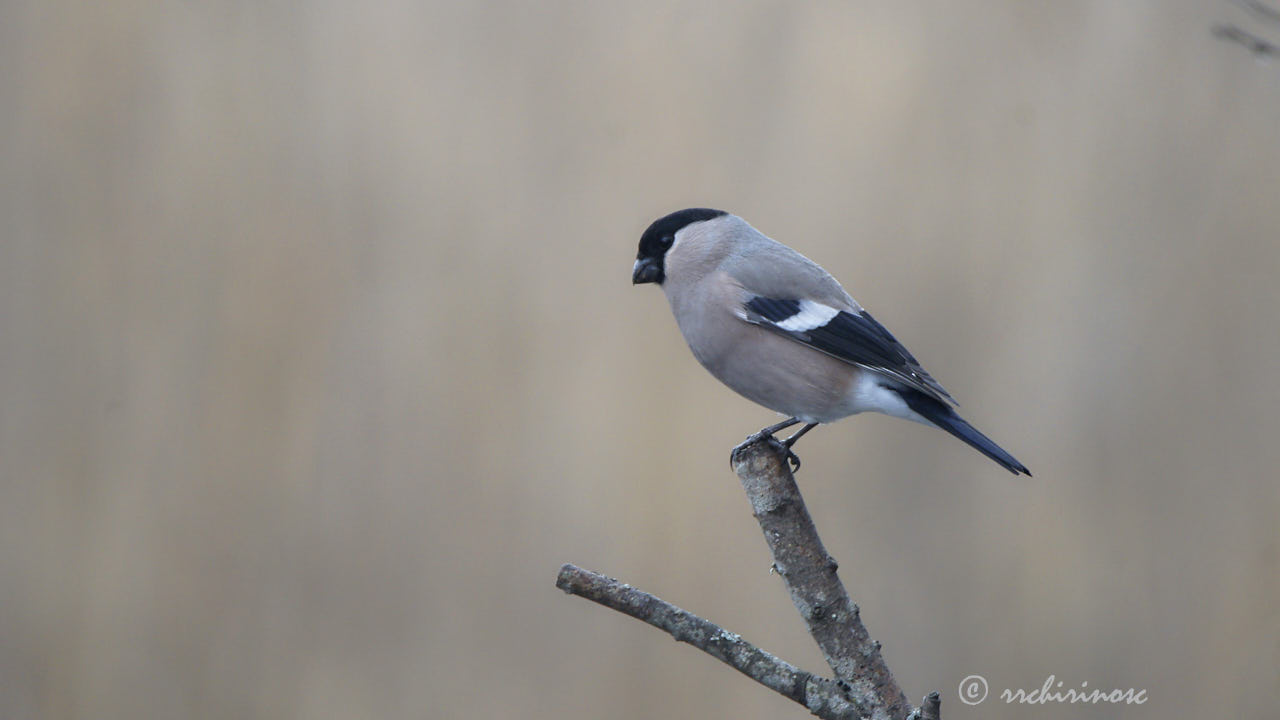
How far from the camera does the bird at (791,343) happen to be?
58.3 inches

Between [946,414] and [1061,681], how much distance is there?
107 cm

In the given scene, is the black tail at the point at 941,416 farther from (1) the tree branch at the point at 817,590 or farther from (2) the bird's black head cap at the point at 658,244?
(2) the bird's black head cap at the point at 658,244

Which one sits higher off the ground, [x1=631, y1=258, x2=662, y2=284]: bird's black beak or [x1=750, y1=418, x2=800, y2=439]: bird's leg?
[x1=631, y1=258, x2=662, y2=284]: bird's black beak

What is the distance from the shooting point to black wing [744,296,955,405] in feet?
4.88

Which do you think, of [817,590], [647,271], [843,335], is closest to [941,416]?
[843,335]

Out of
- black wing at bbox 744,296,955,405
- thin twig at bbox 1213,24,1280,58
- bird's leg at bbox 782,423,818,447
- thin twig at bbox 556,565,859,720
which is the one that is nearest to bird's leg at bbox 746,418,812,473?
bird's leg at bbox 782,423,818,447

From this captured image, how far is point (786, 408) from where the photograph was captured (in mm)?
1505

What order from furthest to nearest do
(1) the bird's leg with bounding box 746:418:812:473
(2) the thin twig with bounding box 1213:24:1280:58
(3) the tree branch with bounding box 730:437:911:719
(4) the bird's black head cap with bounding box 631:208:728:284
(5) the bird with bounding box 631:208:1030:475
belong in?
(4) the bird's black head cap with bounding box 631:208:728:284, (5) the bird with bounding box 631:208:1030:475, (1) the bird's leg with bounding box 746:418:812:473, (3) the tree branch with bounding box 730:437:911:719, (2) the thin twig with bounding box 1213:24:1280:58

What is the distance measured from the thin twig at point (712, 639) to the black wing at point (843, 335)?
549 mm

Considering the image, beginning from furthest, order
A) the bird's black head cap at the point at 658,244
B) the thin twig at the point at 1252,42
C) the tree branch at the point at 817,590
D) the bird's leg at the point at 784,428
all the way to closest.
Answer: the bird's black head cap at the point at 658,244, the bird's leg at the point at 784,428, the tree branch at the point at 817,590, the thin twig at the point at 1252,42

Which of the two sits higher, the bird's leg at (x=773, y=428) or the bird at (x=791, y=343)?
the bird at (x=791, y=343)

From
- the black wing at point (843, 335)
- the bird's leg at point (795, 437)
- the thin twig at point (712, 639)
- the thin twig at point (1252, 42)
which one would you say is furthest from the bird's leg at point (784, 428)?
the thin twig at point (1252, 42)

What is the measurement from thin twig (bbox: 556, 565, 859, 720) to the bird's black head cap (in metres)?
0.75

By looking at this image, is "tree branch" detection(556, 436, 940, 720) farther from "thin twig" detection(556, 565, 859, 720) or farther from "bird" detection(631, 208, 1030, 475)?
"bird" detection(631, 208, 1030, 475)
